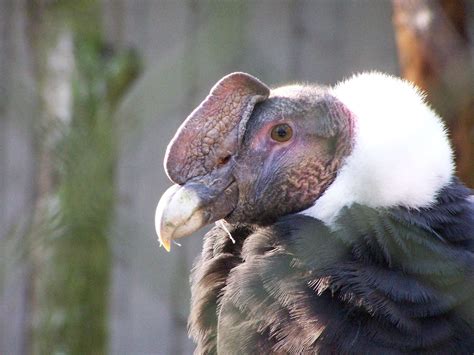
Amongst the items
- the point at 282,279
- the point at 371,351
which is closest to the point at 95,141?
the point at 282,279

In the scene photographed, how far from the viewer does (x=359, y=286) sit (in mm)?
2100

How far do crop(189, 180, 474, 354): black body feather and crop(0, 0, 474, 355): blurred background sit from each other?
4.11ft

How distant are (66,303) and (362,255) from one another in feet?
7.78

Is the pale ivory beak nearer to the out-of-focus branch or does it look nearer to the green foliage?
the out-of-focus branch

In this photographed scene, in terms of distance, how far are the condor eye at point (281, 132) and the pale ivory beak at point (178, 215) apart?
0.90ft

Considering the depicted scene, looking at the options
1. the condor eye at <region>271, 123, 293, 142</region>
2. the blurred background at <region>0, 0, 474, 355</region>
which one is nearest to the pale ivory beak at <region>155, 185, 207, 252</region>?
the condor eye at <region>271, 123, 293, 142</region>

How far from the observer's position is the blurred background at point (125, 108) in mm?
3627

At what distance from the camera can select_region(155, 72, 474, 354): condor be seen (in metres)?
2.09

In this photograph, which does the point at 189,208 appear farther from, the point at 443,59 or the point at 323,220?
the point at 443,59

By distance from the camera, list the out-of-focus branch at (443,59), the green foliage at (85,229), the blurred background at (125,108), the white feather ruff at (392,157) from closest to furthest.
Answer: the white feather ruff at (392,157), the out-of-focus branch at (443,59), the blurred background at (125,108), the green foliage at (85,229)

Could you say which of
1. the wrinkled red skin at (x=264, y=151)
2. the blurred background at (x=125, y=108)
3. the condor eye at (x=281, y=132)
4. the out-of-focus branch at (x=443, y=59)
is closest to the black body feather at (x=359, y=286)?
the wrinkled red skin at (x=264, y=151)

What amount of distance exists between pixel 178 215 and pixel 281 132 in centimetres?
37

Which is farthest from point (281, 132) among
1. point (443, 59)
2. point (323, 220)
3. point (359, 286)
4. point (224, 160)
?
point (443, 59)

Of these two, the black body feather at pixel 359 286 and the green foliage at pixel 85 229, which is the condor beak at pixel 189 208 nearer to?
the black body feather at pixel 359 286
